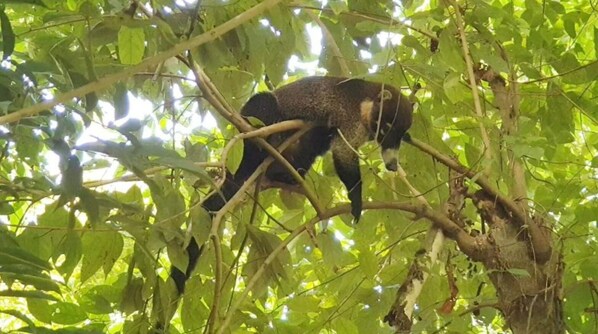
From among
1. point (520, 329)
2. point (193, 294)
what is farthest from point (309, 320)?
point (520, 329)

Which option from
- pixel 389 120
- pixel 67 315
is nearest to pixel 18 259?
pixel 67 315

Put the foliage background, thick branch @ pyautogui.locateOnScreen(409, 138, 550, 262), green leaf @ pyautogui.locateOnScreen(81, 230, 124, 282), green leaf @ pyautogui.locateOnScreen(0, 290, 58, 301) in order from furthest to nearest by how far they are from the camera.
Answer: thick branch @ pyautogui.locateOnScreen(409, 138, 550, 262) < green leaf @ pyautogui.locateOnScreen(81, 230, 124, 282) < the foliage background < green leaf @ pyautogui.locateOnScreen(0, 290, 58, 301)

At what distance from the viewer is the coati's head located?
9.02ft

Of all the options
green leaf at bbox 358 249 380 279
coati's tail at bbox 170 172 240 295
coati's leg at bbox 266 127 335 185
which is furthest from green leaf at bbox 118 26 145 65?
coati's leg at bbox 266 127 335 185

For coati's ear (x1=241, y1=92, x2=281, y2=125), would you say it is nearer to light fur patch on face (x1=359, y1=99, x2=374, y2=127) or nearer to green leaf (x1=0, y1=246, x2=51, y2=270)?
light fur patch on face (x1=359, y1=99, x2=374, y2=127)

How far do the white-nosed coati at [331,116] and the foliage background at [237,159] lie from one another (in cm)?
17

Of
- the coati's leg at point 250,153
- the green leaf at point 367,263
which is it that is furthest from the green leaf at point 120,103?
the coati's leg at point 250,153

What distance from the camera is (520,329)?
2.12 metres

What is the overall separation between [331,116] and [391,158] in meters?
0.71

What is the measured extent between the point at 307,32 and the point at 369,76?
1077mm

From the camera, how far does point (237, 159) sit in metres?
1.81

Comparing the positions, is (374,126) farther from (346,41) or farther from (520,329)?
(520,329)

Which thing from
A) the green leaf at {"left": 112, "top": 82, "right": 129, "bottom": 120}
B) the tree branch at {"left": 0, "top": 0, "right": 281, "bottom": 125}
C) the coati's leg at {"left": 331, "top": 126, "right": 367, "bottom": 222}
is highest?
the tree branch at {"left": 0, "top": 0, "right": 281, "bottom": 125}

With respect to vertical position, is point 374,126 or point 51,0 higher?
point 51,0
